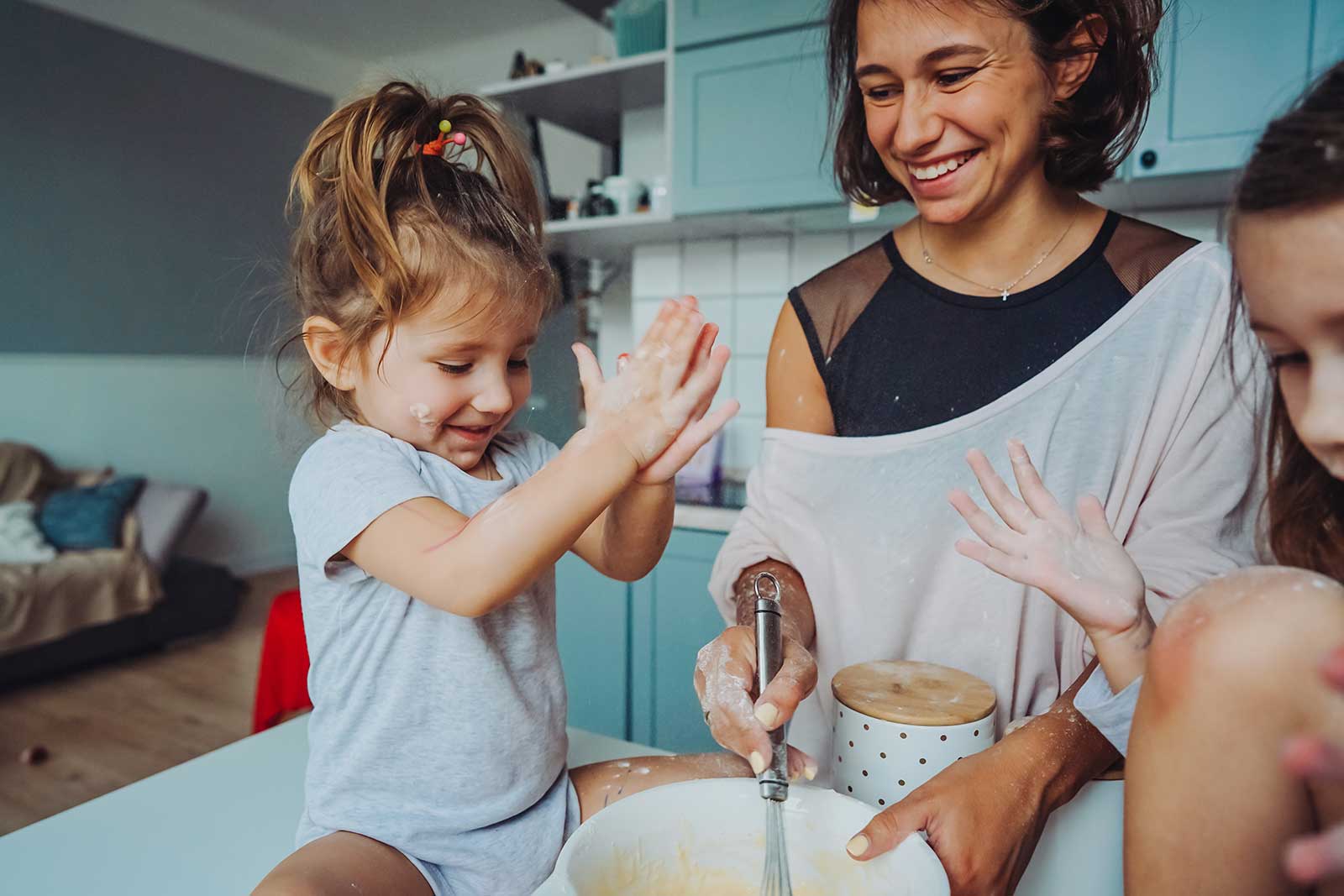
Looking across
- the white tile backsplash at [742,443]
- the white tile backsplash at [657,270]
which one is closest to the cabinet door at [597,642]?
the white tile backsplash at [742,443]

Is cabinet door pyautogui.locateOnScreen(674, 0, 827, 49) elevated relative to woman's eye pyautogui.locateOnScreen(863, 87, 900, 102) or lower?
elevated

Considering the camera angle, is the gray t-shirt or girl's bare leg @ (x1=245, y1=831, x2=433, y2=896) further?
the gray t-shirt

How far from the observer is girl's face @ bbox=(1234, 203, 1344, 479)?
36 centimetres

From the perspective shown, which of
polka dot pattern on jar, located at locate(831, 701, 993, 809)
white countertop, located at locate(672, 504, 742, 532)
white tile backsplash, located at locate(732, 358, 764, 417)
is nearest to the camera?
polka dot pattern on jar, located at locate(831, 701, 993, 809)

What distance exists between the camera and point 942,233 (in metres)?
0.93

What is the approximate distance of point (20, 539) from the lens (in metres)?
2.99

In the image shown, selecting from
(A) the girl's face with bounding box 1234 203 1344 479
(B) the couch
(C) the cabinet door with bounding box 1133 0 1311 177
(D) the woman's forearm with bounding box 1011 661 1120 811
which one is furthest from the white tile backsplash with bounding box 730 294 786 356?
(B) the couch

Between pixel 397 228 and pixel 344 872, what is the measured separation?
49cm

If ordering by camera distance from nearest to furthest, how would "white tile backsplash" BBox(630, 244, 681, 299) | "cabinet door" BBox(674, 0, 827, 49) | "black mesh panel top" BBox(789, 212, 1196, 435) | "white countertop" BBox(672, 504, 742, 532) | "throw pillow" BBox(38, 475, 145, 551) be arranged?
"black mesh panel top" BBox(789, 212, 1196, 435)
"white countertop" BBox(672, 504, 742, 532)
"cabinet door" BBox(674, 0, 827, 49)
"white tile backsplash" BBox(630, 244, 681, 299)
"throw pillow" BBox(38, 475, 145, 551)

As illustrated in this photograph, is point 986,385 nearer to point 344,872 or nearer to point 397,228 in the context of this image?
point 397,228

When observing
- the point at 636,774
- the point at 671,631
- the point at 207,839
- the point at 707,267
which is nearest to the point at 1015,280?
the point at 636,774

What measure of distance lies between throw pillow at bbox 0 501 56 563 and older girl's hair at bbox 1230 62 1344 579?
3.51 metres

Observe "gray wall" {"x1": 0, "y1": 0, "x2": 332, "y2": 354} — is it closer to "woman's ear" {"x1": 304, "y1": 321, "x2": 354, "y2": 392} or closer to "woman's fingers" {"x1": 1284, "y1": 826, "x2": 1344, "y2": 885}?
"woman's ear" {"x1": 304, "y1": 321, "x2": 354, "y2": 392}

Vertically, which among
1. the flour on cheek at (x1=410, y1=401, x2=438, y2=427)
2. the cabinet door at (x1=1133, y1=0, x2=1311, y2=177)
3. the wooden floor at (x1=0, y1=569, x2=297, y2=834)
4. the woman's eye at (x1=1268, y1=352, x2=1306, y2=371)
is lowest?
the wooden floor at (x1=0, y1=569, x2=297, y2=834)
